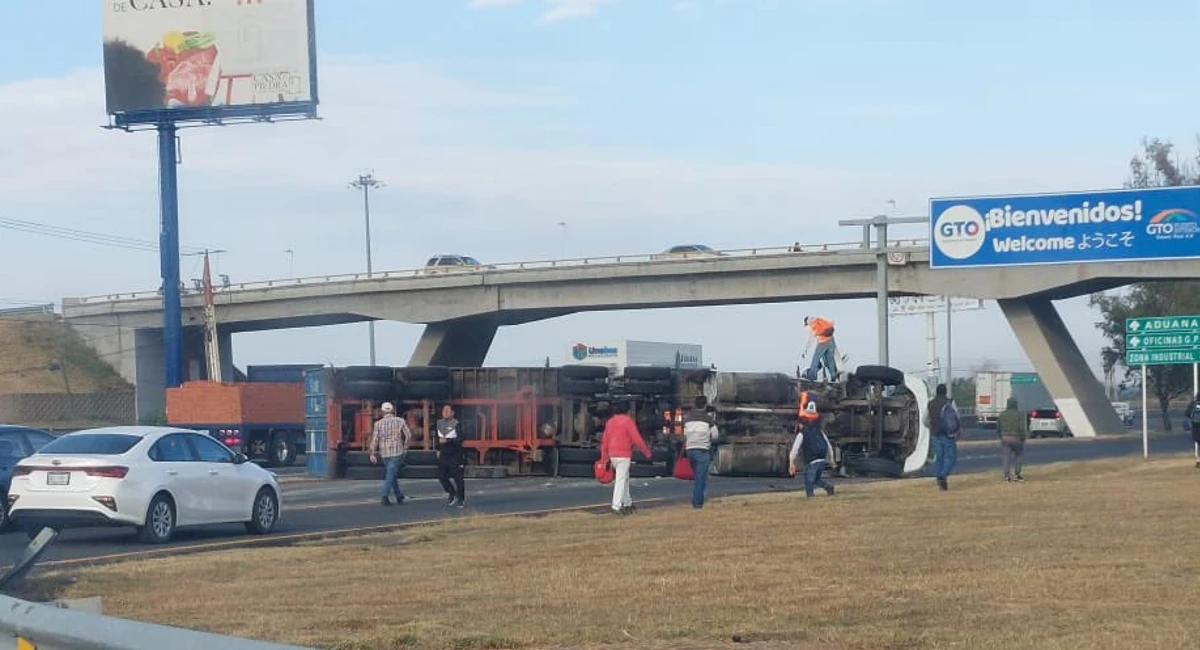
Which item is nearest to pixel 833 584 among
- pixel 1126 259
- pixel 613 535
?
pixel 613 535

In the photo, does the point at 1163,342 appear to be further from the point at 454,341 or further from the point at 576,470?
the point at 454,341

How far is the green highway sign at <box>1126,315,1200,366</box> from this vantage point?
126ft

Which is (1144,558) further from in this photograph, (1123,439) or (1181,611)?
(1123,439)

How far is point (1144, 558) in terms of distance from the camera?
14031mm

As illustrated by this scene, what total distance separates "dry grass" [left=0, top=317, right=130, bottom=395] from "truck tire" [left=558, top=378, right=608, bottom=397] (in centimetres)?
5349

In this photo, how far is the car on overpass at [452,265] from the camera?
73125 mm

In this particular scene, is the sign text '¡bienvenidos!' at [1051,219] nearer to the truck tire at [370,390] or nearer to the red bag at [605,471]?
the truck tire at [370,390]

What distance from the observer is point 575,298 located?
2783 inches

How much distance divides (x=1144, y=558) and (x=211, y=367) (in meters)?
54.7

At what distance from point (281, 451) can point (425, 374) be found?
2012 centimetres

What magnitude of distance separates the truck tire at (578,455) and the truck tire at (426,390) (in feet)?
8.31

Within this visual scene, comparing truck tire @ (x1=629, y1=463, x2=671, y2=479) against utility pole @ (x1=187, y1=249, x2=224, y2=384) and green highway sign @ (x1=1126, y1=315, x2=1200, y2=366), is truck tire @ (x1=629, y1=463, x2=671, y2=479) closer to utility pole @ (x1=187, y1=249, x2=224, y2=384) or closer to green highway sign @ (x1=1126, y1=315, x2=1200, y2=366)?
green highway sign @ (x1=1126, y1=315, x2=1200, y2=366)

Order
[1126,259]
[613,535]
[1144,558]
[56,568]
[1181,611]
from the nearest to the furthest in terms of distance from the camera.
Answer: [1181,611], [1144,558], [56,568], [613,535], [1126,259]

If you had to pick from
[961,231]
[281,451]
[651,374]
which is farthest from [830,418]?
[281,451]
